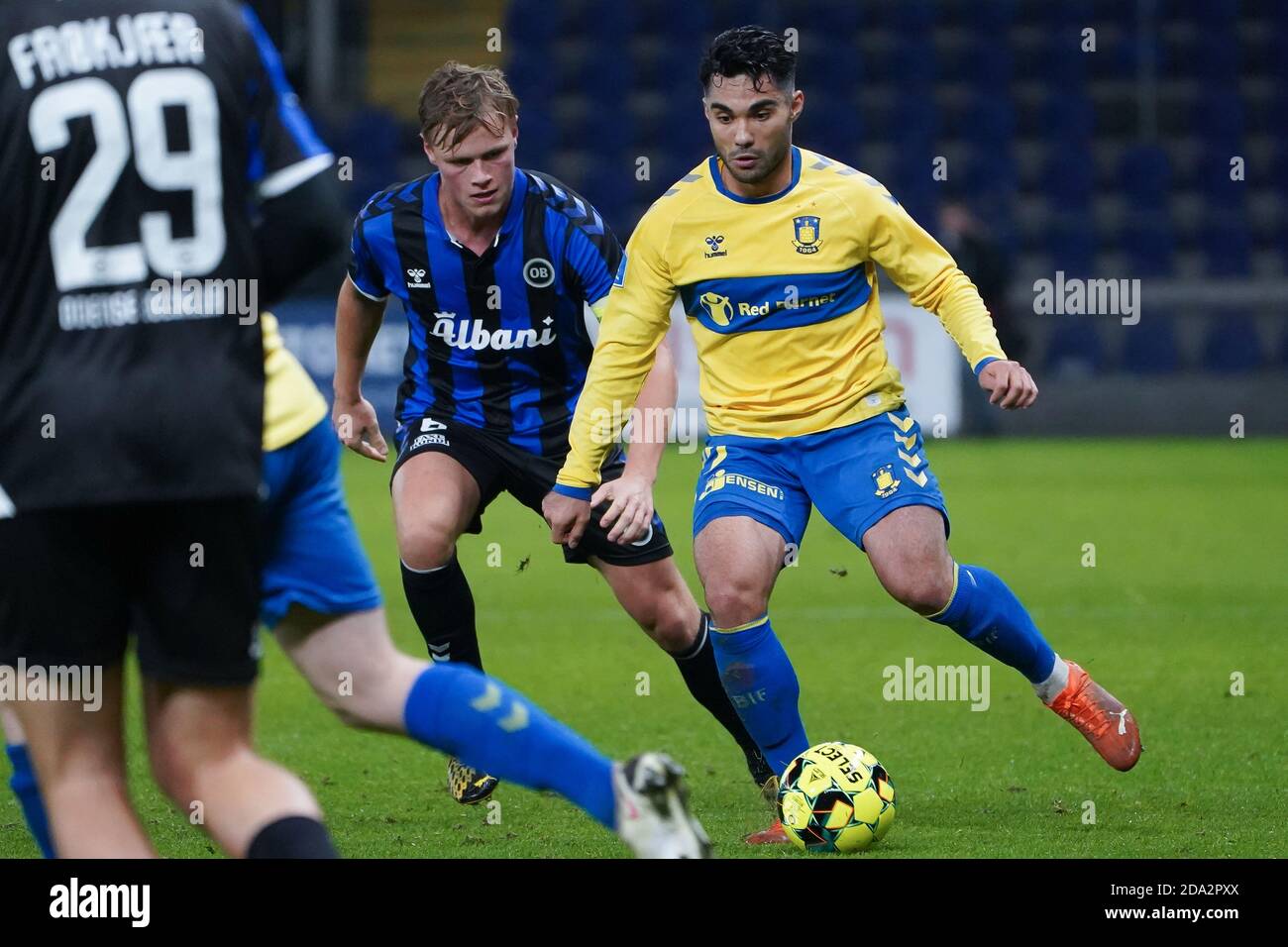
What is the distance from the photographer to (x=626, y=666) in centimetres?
743

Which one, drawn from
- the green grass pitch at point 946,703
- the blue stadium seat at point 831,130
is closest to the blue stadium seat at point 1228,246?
the blue stadium seat at point 831,130

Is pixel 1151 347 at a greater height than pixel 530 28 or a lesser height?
lesser

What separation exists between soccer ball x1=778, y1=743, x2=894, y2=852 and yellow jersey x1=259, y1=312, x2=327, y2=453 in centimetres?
177

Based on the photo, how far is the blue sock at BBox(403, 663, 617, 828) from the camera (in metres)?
3.13

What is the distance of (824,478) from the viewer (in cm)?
496

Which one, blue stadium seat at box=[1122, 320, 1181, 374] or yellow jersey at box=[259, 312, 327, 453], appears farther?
blue stadium seat at box=[1122, 320, 1181, 374]

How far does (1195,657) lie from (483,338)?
3373mm

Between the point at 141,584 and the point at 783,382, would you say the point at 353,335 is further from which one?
the point at 141,584

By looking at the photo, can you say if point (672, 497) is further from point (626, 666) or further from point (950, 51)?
point (950, 51)

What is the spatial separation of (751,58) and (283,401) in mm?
2109

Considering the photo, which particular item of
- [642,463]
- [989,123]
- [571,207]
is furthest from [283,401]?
[989,123]

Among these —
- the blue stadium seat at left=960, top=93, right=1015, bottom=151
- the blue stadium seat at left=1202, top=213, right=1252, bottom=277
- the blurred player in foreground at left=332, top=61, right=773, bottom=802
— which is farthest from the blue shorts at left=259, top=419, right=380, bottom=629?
the blue stadium seat at left=960, top=93, right=1015, bottom=151

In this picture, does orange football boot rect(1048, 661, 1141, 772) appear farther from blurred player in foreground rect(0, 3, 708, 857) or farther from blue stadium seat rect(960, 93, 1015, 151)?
blue stadium seat rect(960, 93, 1015, 151)

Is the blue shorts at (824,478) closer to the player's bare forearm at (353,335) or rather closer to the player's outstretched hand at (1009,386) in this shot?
the player's outstretched hand at (1009,386)
